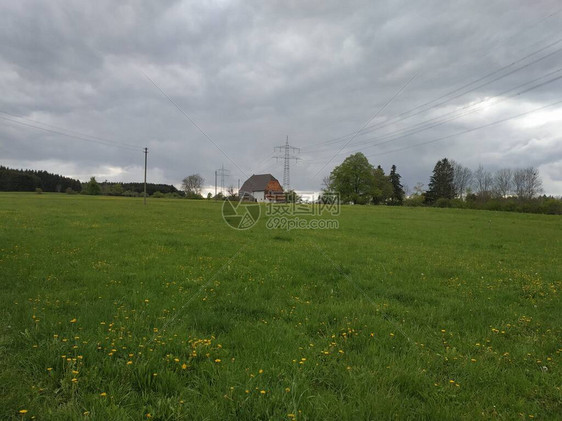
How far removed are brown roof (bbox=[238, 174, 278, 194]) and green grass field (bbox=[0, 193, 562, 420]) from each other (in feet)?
354

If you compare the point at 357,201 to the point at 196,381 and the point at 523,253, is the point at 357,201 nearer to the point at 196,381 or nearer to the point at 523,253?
the point at 523,253

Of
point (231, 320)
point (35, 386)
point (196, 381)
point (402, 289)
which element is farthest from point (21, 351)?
point (402, 289)

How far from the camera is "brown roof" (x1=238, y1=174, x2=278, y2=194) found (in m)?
118

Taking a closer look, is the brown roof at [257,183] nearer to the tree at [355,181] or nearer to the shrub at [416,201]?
the tree at [355,181]

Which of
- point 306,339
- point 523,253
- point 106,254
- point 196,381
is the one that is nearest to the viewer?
point 196,381

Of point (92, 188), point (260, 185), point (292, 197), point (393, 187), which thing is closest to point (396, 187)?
point (393, 187)

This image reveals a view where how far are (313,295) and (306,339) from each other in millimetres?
2369

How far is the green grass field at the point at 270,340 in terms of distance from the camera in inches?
132

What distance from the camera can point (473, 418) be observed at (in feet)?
10.7

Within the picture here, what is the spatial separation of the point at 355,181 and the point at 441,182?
2713 cm

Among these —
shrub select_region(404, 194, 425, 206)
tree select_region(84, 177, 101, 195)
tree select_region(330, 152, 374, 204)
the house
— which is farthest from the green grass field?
tree select_region(84, 177, 101, 195)

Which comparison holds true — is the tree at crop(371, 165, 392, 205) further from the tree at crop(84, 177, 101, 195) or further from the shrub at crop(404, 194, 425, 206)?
the tree at crop(84, 177, 101, 195)

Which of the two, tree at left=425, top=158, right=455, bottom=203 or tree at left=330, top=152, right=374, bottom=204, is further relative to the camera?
tree at left=425, top=158, right=455, bottom=203

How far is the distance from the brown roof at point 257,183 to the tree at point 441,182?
5606cm
